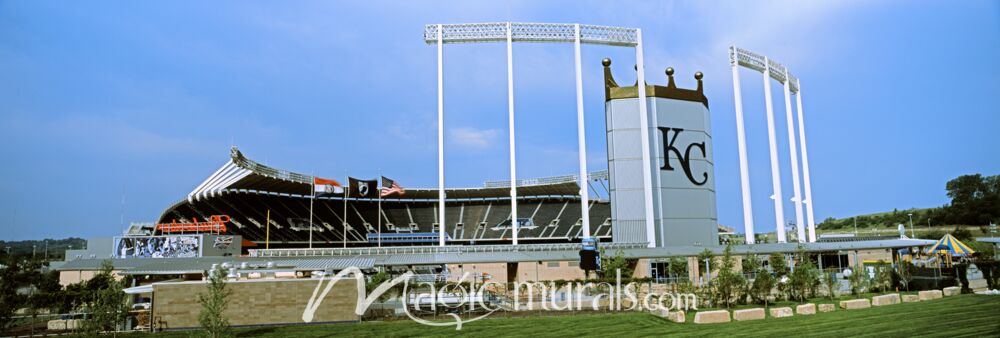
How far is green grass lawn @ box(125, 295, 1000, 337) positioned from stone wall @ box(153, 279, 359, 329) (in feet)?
2.47

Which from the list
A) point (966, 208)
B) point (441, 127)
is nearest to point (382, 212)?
point (441, 127)

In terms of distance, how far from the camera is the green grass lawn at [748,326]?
18406 mm

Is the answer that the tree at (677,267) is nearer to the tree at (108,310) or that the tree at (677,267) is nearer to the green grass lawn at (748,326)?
the green grass lawn at (748,326)

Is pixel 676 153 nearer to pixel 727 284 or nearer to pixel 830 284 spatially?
pixel 830 284

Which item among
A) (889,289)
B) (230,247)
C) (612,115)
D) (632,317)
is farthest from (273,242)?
(889,289)

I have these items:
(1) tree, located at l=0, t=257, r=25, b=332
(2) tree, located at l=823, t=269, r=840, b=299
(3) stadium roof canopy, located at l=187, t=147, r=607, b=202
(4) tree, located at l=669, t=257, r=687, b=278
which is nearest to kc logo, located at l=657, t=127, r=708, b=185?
(4) tree, located at l=669, t=257, r=687, b=278

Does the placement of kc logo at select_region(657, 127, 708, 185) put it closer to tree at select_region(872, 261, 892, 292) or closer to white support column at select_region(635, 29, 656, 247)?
white support column at select_region(635, 29, 656, 247)

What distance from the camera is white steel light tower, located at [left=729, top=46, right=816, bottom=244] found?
162 feet

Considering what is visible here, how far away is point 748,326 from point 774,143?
119 ft

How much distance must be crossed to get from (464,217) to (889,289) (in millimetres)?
54430

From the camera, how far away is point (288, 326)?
26.1 metres

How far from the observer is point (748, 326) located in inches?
830

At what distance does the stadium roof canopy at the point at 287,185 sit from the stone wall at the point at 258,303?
27.4 meters

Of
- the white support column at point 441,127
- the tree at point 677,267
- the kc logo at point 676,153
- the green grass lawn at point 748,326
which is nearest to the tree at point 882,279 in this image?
the green grass lawn at point 748,326
